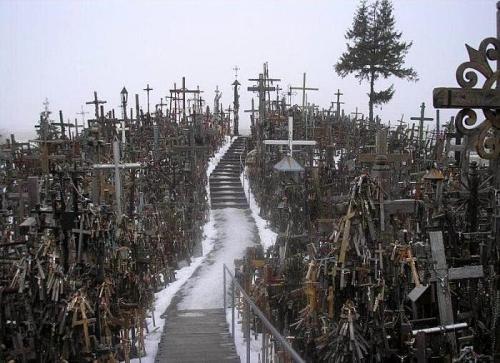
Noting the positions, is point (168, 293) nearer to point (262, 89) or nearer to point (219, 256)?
point (219, 256)

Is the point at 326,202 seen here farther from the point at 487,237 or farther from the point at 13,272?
the point at 13,272

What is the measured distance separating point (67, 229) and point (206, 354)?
2.55 meters

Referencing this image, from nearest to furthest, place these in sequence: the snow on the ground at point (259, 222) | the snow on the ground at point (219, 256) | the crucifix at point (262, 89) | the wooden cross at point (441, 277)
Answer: the wooden cross at point (441, 277)
the snow on the ground at point (219, 256)
the snow on the ground at point (259, 222)
the crucifix at point (262, 89)

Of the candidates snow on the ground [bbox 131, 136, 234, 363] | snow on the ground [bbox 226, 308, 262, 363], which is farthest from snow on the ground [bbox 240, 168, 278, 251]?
snow on the ground [bbox 226, 308, 262, 363]

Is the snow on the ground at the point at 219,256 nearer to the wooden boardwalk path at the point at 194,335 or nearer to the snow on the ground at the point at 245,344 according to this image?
the wooden boardwalk path at the point at 194,335

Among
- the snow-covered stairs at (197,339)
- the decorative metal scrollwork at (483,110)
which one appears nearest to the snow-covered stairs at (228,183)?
the snow-covered stairs at (197,339)

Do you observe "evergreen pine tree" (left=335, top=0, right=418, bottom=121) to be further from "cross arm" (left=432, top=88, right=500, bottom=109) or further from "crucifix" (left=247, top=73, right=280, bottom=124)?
"cross arm" (left=432, top=88, right=500, bottom=109)

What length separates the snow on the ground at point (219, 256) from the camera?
9.86m

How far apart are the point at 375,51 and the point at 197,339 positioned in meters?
21.7

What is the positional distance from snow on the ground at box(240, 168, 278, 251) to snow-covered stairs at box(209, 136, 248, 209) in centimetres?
22

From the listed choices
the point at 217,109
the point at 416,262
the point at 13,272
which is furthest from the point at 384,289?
the point at 217,109

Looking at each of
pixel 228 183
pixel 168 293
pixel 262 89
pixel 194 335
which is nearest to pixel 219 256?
pixel 168 293

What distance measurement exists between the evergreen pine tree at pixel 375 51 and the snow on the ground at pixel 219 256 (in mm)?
11814

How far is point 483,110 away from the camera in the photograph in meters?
2.77
